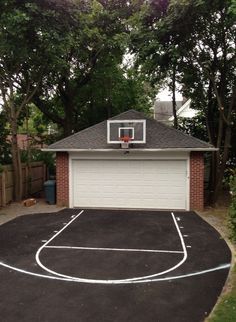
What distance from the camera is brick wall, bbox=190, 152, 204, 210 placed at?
13.5m

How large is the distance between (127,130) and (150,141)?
1.08m

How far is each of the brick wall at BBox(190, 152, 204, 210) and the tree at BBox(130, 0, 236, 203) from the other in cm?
162

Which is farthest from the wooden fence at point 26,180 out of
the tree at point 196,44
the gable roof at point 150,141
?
the tree at point 196,44

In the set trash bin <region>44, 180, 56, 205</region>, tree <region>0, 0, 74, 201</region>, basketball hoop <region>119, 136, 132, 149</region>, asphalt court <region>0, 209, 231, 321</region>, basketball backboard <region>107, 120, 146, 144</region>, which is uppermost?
tree <region>0, 0, 74, 201</region>

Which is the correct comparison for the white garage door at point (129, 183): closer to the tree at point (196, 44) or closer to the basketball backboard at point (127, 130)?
the basketball backboard at point (127, 130)

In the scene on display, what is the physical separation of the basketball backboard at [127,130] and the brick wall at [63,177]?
210cm

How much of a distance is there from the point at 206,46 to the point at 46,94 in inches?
395

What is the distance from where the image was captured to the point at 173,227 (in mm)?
10867

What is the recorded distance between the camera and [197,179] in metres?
13.5

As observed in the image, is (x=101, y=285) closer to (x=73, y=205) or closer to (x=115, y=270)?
(x=115, y=270)

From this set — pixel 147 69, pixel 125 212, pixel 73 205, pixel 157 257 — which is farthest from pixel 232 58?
pixel 157 257

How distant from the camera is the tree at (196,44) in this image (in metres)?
13.0

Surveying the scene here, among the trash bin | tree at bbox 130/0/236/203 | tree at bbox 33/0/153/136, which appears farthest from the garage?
tree at bbox 33/0/153/136

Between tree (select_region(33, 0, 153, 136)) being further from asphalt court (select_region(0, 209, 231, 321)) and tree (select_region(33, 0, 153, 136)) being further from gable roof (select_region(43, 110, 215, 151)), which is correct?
asphalt court (select_region(0, 209, 231, 321))
